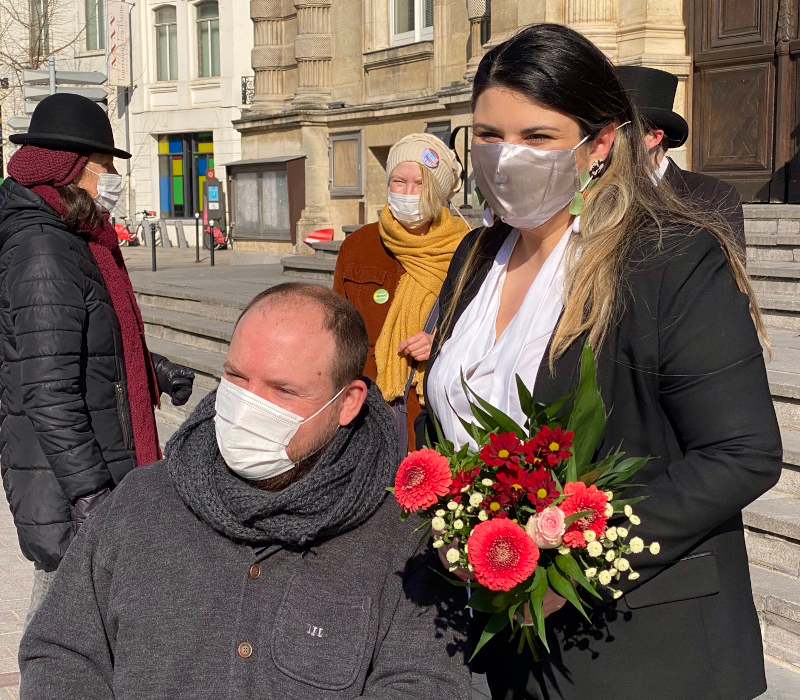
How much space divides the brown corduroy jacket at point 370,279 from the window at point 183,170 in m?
29.7

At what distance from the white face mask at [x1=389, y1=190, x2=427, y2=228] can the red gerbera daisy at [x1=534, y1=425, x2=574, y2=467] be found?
3402 millimetres

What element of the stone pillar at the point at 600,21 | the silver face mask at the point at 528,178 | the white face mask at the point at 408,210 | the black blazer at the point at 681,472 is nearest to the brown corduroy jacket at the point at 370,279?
the white face mask at the point at 408,210

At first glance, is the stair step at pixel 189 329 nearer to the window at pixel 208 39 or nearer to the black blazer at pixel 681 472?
the black blazer at pixel 681 472

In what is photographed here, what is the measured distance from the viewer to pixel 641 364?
6.25 feet

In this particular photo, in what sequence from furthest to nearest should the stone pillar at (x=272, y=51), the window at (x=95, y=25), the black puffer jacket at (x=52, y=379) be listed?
the window at (x=95, y=25), the stone pillar at (x=272, y=51), the black puffer jacket at (x=52, y=379)

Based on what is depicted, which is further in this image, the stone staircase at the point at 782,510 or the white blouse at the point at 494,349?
the stone staircase at the point at 782,510

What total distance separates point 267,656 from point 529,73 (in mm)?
1261

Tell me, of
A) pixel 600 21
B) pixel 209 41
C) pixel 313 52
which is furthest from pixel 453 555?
pixel 209 41

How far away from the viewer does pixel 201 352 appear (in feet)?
34.6

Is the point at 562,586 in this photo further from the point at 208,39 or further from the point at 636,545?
the point at 208,39

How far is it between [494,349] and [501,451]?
0.44 metres

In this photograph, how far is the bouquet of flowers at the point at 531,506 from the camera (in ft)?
5.52

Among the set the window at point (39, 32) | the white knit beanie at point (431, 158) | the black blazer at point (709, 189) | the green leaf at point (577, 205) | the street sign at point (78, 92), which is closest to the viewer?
the green leaf at point (577, 205)

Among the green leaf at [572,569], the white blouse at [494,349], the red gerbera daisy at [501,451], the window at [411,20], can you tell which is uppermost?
the window at [411,20]
